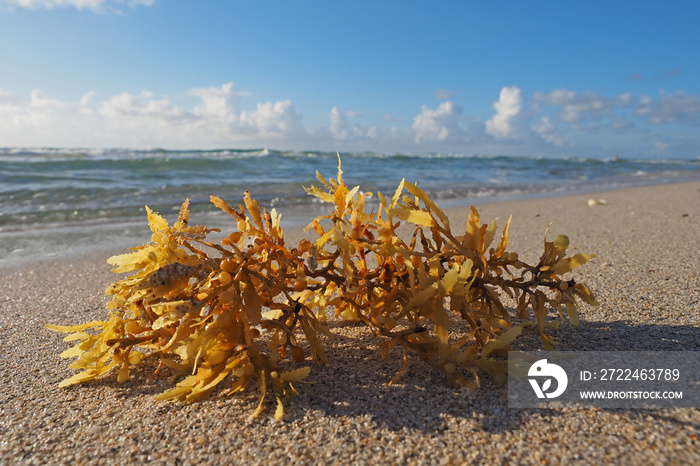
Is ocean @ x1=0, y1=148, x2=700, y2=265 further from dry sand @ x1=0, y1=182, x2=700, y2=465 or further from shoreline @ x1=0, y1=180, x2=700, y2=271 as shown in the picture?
dry sand @ x1=0, y1=182, x2=700, y2=465

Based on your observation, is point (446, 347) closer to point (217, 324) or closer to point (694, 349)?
point (217, 324)

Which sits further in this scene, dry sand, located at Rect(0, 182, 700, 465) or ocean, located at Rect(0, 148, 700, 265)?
ocean, located at Rect(0, 148, 700, 265)

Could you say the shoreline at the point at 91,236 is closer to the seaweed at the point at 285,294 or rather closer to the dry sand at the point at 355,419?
the dry sand at the point at 355,419

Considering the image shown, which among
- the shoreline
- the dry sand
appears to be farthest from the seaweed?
the shoreline

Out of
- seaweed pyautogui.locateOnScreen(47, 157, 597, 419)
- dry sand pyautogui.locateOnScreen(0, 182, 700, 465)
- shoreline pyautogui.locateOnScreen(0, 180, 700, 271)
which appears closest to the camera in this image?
dry sand pyautogui.locateOnScreen(0, 182, 700, 465)

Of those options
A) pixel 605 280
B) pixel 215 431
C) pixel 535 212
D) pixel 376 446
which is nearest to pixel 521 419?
pixel 376 446

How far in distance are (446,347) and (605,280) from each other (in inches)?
57.8

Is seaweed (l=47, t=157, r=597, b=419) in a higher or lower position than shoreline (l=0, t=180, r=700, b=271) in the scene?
higher

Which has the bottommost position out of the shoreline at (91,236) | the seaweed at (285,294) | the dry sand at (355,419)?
the shoreline at (91,236)

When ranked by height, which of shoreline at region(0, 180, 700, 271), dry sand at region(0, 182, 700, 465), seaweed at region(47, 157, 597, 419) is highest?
seaweed at region(47, 157, 597, 419)

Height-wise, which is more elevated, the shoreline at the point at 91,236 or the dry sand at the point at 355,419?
the dry sand at the point at 355,419

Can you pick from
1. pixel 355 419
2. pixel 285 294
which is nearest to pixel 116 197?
pixel 285 294

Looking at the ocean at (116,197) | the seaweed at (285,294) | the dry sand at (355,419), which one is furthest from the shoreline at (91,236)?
the seaweed at (285,294)

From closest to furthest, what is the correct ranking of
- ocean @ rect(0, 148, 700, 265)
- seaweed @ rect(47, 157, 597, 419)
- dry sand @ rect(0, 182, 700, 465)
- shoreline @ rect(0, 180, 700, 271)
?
dry sand @ rect(0, 182, 700, 465), seaweed @ rect(47, 157, 597, 419), shoreline @ rect(0, 180, 700, 271), ocean @ rect(0, 148, 700, 265)
